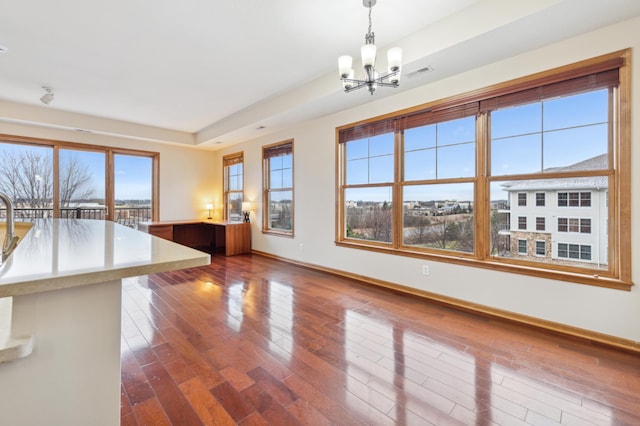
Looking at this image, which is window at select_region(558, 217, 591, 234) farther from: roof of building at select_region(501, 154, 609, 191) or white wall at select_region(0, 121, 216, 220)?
white wall at select_region(0, 121, 216, 220)

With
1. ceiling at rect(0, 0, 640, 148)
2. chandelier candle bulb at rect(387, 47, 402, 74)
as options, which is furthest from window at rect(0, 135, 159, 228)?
chandelier candle bulb at rect(387, 47, 402, 74)

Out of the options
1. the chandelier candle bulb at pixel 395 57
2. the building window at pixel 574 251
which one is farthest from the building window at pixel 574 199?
the chandelier candle bulb at pixel 395 57

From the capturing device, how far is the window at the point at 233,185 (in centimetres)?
672

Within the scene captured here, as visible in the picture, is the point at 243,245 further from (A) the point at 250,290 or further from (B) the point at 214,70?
(B) the point at 214,70

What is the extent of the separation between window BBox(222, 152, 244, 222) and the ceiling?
2.16m

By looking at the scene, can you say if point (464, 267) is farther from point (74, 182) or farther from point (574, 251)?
point (74, 182)

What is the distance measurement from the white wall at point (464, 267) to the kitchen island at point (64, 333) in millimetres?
2947

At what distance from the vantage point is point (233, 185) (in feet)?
23.1

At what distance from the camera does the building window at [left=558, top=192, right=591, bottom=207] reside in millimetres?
2514

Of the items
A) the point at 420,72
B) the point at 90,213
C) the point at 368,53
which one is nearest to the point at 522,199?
the point at 420,72

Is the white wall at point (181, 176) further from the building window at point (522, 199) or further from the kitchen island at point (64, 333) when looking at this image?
the building window at point (522, 199)

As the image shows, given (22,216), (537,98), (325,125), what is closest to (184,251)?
(537,98)

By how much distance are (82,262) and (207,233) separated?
6555 mm

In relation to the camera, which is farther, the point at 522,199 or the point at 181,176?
the point at 181,176
